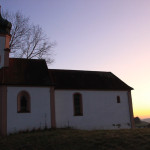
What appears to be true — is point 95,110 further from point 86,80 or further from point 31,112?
point 31,112

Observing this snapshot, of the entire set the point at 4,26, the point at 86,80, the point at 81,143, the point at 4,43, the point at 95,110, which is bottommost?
the point at 81,143

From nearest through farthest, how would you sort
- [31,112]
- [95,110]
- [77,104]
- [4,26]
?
[31,112] < [4,26] < [77,104] < [95,110]

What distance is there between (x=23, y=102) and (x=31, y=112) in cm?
112

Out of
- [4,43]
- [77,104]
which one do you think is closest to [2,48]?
[4,43]

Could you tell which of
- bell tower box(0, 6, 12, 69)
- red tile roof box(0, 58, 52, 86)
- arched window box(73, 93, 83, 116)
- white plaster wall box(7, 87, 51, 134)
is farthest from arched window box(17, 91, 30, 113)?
arched window box(73, 93, 83, 116)

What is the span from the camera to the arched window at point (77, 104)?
2252cm

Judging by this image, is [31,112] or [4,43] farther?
[4,43]

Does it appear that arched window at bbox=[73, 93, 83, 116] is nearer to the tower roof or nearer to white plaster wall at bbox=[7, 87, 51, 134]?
white plaster wall at bbox=[7, 87, 51, 134]

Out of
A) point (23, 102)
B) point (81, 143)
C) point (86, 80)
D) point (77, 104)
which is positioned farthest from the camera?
point (86, 80)

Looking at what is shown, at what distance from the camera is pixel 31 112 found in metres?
19.1

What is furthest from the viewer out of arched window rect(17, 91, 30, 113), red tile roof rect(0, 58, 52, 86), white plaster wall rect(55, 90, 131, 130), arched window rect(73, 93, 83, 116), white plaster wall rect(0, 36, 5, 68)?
arched window rect(73, 93, 83, 116)

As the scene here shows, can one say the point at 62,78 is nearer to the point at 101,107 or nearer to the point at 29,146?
the point at 101,107

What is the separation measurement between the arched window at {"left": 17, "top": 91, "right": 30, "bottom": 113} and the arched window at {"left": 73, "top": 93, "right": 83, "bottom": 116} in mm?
5155

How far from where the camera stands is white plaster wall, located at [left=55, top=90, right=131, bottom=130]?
863 inches
